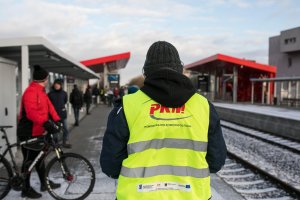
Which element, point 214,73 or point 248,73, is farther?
point 214,73

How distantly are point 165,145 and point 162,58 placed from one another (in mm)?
469

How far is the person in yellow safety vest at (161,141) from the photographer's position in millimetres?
2127

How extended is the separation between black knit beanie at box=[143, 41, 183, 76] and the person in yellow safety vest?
0.23 feet

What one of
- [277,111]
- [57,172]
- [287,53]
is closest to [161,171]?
[57,172]

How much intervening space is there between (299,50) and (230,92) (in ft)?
52.6

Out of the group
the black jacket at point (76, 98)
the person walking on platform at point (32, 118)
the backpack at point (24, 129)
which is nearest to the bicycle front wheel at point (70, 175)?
the person walking on platform at point (32, 118)

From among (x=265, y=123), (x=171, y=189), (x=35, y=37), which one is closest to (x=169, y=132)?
(x=171, y=189)

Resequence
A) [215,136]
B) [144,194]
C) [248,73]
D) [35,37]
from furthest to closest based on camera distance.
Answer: [248,73], [35,37], [215,136], [144,194]

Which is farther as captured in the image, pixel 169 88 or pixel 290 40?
pixel 290 40

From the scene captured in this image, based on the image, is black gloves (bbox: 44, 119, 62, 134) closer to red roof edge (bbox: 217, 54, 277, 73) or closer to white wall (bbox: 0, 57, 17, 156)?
white wall (bbox: 0, 57, 17, 156)

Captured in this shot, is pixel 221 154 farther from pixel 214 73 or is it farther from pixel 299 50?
pixel 299 50

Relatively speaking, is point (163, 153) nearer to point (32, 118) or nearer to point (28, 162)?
point (32, 118)

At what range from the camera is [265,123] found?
18266mm

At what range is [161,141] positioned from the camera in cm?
217
